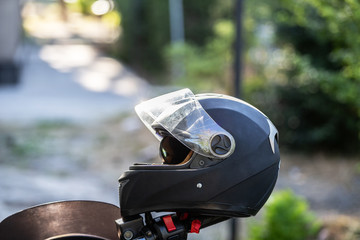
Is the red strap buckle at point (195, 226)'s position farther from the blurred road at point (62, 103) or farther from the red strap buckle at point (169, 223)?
the blurred road at point (62, 103)

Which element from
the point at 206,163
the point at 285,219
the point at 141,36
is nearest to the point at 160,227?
the point at 206,163

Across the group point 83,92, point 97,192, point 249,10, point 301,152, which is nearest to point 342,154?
point 301,152

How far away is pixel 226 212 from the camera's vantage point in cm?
174

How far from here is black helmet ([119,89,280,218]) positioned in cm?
165

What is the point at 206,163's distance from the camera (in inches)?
65.8

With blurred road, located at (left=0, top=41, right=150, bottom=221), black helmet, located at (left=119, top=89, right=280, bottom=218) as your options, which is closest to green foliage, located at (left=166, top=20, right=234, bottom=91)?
blurred road, located at (left=0, top=41, right=150, bottom=221)

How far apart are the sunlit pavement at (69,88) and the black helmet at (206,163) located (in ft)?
28.2

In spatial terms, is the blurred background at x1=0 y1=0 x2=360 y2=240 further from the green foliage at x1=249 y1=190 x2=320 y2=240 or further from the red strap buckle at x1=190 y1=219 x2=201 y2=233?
the red strap buckle at x1=190 y1=219 x2=201 y2=233

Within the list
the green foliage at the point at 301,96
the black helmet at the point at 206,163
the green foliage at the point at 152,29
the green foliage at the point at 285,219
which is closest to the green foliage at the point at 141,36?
the green foliage at the point at 152,29

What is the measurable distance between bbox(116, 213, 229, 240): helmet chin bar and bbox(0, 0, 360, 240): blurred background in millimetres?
2357

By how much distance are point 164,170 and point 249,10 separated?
326 inches

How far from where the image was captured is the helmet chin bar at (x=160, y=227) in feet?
5.54

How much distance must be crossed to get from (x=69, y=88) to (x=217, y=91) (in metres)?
4.72

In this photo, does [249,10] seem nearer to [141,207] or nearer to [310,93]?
[310,93]
